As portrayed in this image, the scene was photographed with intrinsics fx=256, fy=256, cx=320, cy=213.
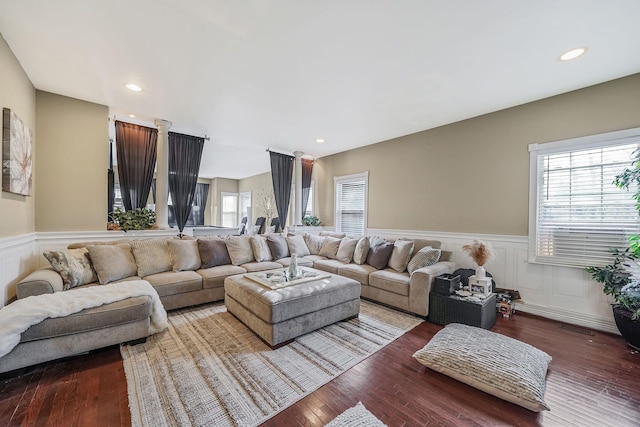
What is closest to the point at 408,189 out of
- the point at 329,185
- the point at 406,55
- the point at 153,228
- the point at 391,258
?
the point at 391,258

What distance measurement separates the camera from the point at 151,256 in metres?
3.37

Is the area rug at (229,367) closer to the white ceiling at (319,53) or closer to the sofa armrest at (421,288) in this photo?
the sofa armrest at (421,288)

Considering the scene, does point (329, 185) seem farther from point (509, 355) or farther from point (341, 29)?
point (509, 355)

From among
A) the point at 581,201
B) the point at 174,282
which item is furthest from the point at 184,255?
the point at 581,201

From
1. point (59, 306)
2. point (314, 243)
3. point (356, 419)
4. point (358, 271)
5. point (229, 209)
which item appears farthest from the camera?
point (229, 209)

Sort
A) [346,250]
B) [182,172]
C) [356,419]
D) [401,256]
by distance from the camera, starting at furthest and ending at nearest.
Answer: [182,172] < [346,250] < [401,256] < [356,419]

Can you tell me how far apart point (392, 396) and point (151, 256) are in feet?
10.6

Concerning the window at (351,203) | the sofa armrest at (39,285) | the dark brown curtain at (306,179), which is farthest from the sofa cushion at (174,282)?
the window at (351,203)

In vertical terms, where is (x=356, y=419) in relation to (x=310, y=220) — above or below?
below

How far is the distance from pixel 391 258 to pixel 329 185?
290 cm

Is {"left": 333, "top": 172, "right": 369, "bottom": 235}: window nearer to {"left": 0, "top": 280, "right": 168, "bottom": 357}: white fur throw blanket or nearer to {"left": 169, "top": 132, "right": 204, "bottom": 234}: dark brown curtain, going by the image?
{"left": 169, "top": 132, "right": 204, "bottom": 234}: dark brown curtain

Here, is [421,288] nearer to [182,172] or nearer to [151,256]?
[151,256]

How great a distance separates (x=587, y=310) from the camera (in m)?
2.98

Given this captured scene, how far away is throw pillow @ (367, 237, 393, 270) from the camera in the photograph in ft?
12.8
